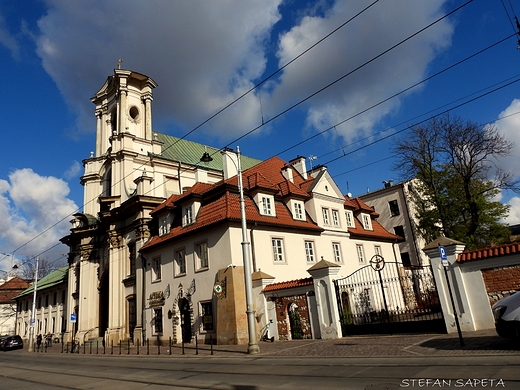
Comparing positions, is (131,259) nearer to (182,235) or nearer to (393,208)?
(182,235)

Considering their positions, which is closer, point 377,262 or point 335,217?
point 377,262

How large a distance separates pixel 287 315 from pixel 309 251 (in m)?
7.39

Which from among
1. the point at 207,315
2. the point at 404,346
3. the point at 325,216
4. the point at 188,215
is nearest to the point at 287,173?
the point at 325,216

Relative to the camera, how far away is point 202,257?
2308 centimetres

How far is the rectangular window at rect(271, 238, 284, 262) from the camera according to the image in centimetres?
2356

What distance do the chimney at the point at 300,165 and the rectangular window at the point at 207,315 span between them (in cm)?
1374

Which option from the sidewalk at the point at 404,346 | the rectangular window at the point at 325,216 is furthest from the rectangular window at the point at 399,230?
the sidewalk at the point at 404,346

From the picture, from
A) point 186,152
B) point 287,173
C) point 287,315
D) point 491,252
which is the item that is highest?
point 186,152

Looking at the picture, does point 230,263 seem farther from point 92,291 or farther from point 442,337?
point 92,291

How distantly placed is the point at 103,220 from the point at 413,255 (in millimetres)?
30366

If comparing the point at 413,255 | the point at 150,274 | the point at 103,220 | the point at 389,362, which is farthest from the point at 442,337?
the point at 103,220

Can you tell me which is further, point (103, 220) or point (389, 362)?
point (103, 220)

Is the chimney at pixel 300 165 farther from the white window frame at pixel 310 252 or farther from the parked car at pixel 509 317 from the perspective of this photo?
the parked car at pixel 509 317

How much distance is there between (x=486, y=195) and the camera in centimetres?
3262
